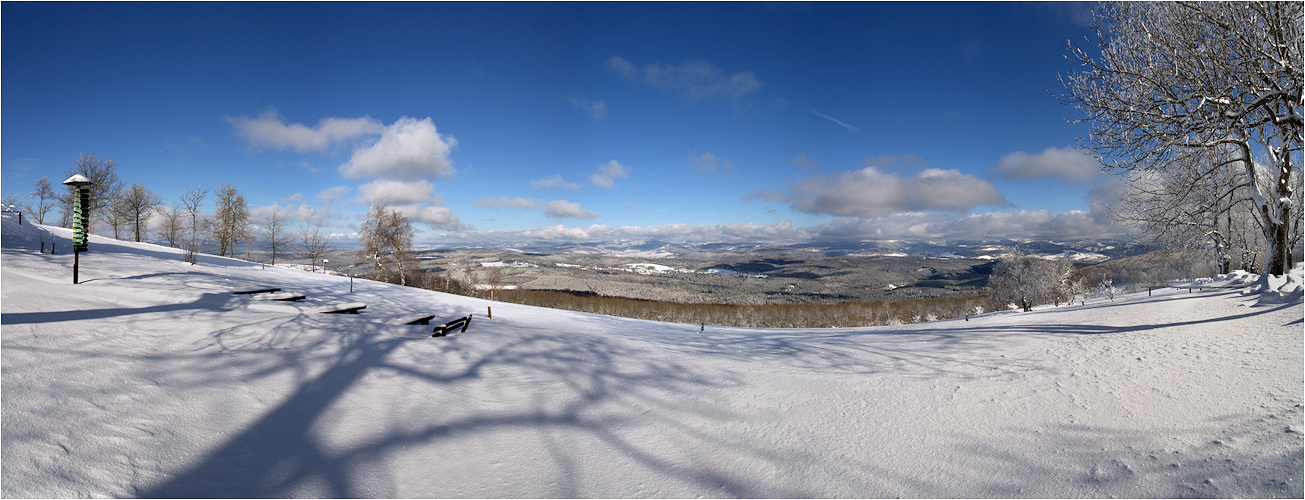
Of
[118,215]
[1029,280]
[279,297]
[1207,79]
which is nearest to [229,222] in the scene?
[118,215]

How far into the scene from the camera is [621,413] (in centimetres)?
464

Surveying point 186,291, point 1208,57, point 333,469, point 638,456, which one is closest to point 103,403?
point 333,469

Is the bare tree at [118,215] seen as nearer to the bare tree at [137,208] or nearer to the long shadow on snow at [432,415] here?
the bare tree at [137,208]

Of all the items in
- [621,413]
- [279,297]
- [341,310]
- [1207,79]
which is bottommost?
[621,413]

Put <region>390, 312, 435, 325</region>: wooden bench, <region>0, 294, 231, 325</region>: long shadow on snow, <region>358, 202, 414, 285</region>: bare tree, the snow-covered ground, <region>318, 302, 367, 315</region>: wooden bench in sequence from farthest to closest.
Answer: <region>358, 202, 414, 285</region>: bare tree, <region>318, 302, 367, 315</region>: wooden bench, <region>390, 312, 435, 325</region>: wooden bench, <region>0, 294, 231, 325</region>: long shadow on snow, the snow-covered ground

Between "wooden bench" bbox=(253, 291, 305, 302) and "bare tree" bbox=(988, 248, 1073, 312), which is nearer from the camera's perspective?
"wooden bench" bbox=(253, 291, 305, 302)

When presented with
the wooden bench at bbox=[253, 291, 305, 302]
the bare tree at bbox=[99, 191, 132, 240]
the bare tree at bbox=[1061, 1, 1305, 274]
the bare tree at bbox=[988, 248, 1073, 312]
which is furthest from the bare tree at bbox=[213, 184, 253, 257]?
the bare tree at bbox=[988, 248, 1073, 312]

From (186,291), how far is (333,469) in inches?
356

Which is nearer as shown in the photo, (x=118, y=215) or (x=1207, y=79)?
(x=1207, y=79)

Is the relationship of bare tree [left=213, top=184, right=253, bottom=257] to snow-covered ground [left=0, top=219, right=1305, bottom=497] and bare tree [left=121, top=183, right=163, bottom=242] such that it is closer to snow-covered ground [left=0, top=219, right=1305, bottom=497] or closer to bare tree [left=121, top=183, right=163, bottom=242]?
bare tree [left=121, top=183, right=163, bottom=242]

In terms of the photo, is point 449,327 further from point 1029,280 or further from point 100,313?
point 1029,280

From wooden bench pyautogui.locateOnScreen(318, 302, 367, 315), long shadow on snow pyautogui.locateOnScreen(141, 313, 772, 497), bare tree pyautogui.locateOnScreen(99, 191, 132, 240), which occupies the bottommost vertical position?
long shadow on snow pyautogui.locateOnScreen(141, 313, 772, 497)

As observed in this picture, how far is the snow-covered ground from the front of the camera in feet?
10.3

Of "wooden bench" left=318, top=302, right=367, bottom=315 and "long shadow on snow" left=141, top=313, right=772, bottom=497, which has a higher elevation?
"wooden bench" left=318, top=302, right=367, bottom=315
